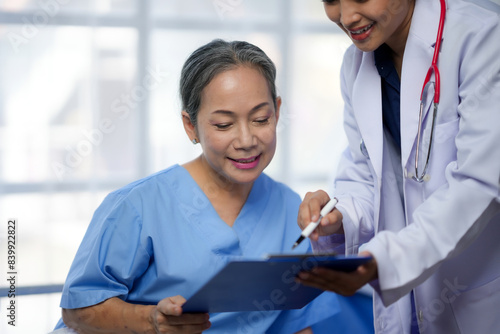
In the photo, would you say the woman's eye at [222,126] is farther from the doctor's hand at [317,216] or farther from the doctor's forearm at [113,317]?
the doctor's forearm at [113,317]

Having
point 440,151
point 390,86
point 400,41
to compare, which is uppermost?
point 400,41

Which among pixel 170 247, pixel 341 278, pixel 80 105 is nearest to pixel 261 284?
pixel 341 278

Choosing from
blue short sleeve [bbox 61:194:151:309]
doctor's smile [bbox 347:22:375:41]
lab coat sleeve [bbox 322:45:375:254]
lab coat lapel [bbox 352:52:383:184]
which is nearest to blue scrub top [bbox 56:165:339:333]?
blue short sleeve [bbox 61:194:151:309]

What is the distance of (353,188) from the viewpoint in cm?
165

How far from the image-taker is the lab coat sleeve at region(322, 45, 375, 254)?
4.94 feet

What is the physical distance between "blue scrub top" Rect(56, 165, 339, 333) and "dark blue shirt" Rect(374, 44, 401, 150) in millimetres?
418

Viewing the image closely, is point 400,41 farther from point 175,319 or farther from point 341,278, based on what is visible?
point 175,319

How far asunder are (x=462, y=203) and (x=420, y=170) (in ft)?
0.61

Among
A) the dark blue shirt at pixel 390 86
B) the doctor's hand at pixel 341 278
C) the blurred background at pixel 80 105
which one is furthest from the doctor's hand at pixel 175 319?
the blurred background at pixel 80 105

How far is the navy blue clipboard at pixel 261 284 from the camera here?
3.42ft

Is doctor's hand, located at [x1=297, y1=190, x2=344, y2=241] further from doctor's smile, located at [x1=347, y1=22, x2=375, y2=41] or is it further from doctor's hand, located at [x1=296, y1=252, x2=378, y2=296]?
doctor's smile, located at [x1=347, y1=22, x2=375, y2=41]

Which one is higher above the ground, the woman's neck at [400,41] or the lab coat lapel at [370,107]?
the woman's neck at [400,41]

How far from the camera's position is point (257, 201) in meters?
1.74

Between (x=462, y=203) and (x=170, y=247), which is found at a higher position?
(x=462, y=203)
